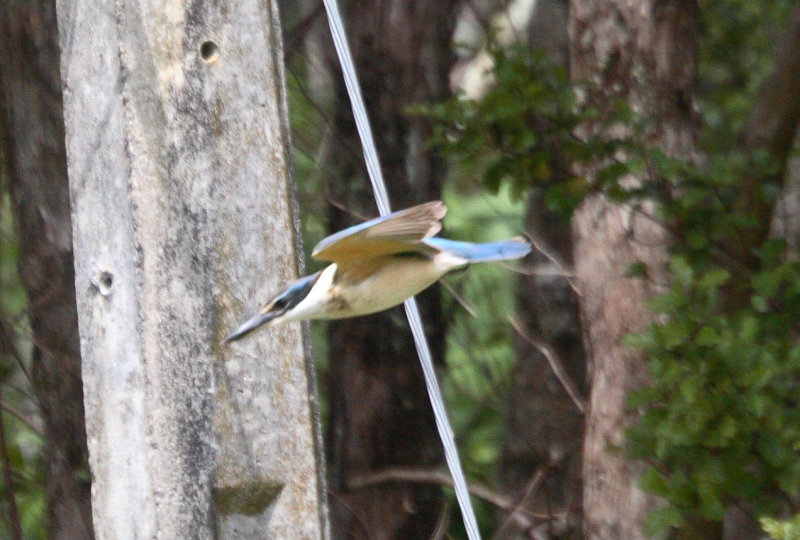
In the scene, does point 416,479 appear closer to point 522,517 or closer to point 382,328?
point 522,517

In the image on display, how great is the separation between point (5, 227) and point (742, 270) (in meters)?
3.67

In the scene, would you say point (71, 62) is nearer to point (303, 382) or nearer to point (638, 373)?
point (303, 382)

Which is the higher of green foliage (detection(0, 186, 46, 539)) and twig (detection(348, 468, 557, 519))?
green foliage (detection(0, 186, 46, 539))

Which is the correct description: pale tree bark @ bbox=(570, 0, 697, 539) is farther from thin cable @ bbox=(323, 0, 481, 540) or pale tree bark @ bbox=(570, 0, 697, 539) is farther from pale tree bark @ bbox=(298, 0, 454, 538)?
thin cable @ bbox=(323, 0, 481, 540)

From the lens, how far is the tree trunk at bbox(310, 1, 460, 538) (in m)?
5.23

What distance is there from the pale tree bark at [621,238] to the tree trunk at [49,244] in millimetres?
1847

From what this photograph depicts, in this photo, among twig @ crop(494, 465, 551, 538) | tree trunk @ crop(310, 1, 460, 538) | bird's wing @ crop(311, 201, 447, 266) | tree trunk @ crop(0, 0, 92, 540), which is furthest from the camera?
tree trunk @ crop(310, 1, 460, 538)

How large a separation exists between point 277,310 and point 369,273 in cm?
29

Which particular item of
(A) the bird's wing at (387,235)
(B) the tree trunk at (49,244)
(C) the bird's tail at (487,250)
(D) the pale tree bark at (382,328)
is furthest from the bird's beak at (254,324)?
(D) the pale tree bark at (382,328)

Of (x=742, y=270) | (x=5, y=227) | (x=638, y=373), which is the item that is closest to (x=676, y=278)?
(x=742, y=270)

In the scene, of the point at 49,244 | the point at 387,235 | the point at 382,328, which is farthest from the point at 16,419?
the point at 387,235

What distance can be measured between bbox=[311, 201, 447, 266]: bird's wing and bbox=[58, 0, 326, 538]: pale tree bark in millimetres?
156

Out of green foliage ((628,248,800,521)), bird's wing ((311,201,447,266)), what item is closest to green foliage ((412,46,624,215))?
green foliage ((628,248,800,521))

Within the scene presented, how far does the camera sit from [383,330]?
207 inches
